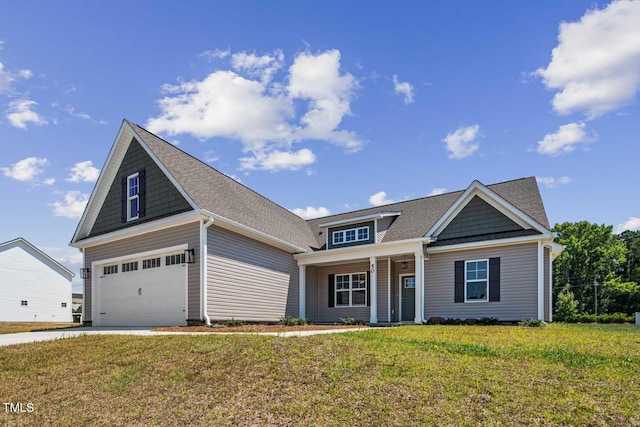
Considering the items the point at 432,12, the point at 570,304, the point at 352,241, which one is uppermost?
the point at 432,12

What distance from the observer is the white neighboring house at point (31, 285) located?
30.4 meters

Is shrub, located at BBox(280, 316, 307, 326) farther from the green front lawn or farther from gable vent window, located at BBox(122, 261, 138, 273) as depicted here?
the green front lawn

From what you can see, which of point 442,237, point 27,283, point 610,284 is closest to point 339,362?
point 442,237

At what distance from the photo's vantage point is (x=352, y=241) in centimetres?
1941

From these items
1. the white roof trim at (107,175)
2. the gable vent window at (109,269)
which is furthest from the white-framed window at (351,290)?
the gable vent window at (109,269)

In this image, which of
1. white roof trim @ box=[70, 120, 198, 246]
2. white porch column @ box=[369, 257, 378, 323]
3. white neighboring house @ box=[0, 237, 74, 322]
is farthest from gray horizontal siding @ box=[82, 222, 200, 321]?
white neighboring house @ box=[0, 237, 74, 322]

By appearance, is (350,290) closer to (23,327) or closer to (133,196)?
(133,196)

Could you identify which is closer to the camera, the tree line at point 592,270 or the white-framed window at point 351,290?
the white-framed window at point 351,290

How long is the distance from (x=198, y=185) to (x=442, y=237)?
890 centimetres

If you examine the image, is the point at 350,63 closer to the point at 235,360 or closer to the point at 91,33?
the point at 91,33

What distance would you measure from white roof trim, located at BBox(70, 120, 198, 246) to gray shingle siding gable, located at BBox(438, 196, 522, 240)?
34.1ft

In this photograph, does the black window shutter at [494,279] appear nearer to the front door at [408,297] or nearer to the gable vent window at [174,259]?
the front door at [408,297]

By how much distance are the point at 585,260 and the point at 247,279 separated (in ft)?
142

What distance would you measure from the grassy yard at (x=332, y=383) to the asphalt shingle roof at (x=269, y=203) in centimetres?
715
